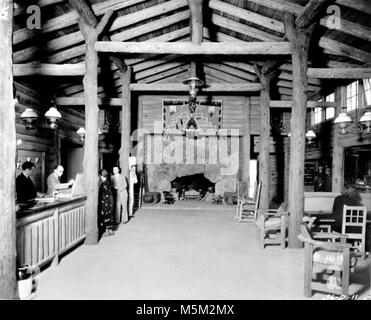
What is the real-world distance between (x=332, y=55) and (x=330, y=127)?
3672mm

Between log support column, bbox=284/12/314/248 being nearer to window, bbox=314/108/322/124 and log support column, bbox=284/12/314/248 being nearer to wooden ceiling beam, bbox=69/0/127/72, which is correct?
wooden ceiling beam, bbox=69/0/127/72

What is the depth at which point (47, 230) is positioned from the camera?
16.2 feet

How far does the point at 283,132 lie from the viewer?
14211 millimetres

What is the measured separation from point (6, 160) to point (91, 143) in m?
3.21

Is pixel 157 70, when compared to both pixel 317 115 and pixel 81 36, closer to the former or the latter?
pixel 81 36

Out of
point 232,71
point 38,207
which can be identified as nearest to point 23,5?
point 38,207

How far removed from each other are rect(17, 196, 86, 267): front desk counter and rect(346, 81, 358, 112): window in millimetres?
8857

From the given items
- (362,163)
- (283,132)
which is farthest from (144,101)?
(362,163)

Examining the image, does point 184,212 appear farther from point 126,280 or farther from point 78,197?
point 126,280

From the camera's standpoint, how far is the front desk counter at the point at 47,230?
434cm

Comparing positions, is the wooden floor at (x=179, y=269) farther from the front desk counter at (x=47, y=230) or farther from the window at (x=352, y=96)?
the window at (x=352, y=96)

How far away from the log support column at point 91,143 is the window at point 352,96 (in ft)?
26.3

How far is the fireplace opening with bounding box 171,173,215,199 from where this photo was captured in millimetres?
14818

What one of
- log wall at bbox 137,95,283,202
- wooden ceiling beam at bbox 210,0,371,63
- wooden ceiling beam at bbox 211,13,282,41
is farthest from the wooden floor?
log wall at bbox 137,95,283,202
